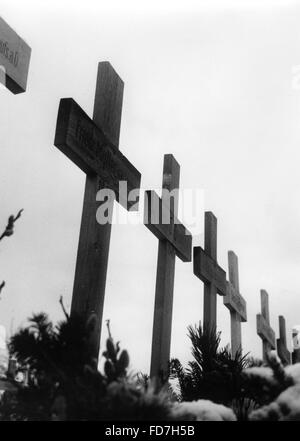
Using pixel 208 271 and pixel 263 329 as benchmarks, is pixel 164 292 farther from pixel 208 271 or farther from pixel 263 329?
pixel 263 329

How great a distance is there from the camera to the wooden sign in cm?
266

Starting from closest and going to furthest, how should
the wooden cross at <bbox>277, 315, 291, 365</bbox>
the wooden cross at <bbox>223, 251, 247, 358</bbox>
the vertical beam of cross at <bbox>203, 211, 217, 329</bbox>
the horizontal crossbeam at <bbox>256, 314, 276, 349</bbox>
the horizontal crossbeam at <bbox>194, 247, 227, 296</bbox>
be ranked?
1. the horizontal crossbeam at <bbox>194, 247, 227, 296</bbox>
2. the vertical beam of cross at <bbox>203, 211, 217, 329</bbox>
3. the wooden cross at <bbox>223, 251, 247, 358</bbox>
4. the horizontal crossbeam at <bbox>256, 314, 276, 349</bbox>
5. the wooden cross at <bbox>277, 315, 291, 365</bbox>

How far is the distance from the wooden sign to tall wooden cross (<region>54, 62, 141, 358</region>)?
0.25 m

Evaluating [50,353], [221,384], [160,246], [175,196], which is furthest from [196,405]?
[175,196]

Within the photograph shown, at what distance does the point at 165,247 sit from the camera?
4457 mm

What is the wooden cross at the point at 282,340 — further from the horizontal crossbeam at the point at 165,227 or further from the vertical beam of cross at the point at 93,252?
the vertical beam of cross at the point at 93,252

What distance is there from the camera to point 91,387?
1.42 m

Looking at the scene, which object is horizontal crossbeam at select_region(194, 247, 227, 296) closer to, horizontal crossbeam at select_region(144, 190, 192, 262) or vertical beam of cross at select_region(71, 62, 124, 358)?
horizontal crossbeam at select_region(144, 190, 192, 262)

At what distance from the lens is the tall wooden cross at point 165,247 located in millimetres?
4016

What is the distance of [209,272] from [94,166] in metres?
2.51

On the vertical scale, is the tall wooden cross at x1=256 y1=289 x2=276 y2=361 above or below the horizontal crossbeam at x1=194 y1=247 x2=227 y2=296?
above

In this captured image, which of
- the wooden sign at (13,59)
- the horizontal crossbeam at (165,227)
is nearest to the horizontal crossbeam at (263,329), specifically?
the horizontal crossbeam at (165,227)

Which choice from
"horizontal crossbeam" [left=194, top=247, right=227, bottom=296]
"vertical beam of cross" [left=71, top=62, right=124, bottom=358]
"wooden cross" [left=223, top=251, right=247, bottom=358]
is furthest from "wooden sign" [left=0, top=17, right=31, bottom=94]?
"wooden cross" [left=223, top=251, right=247, bottom=358]

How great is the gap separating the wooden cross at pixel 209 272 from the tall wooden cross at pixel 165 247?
0.16 meters
